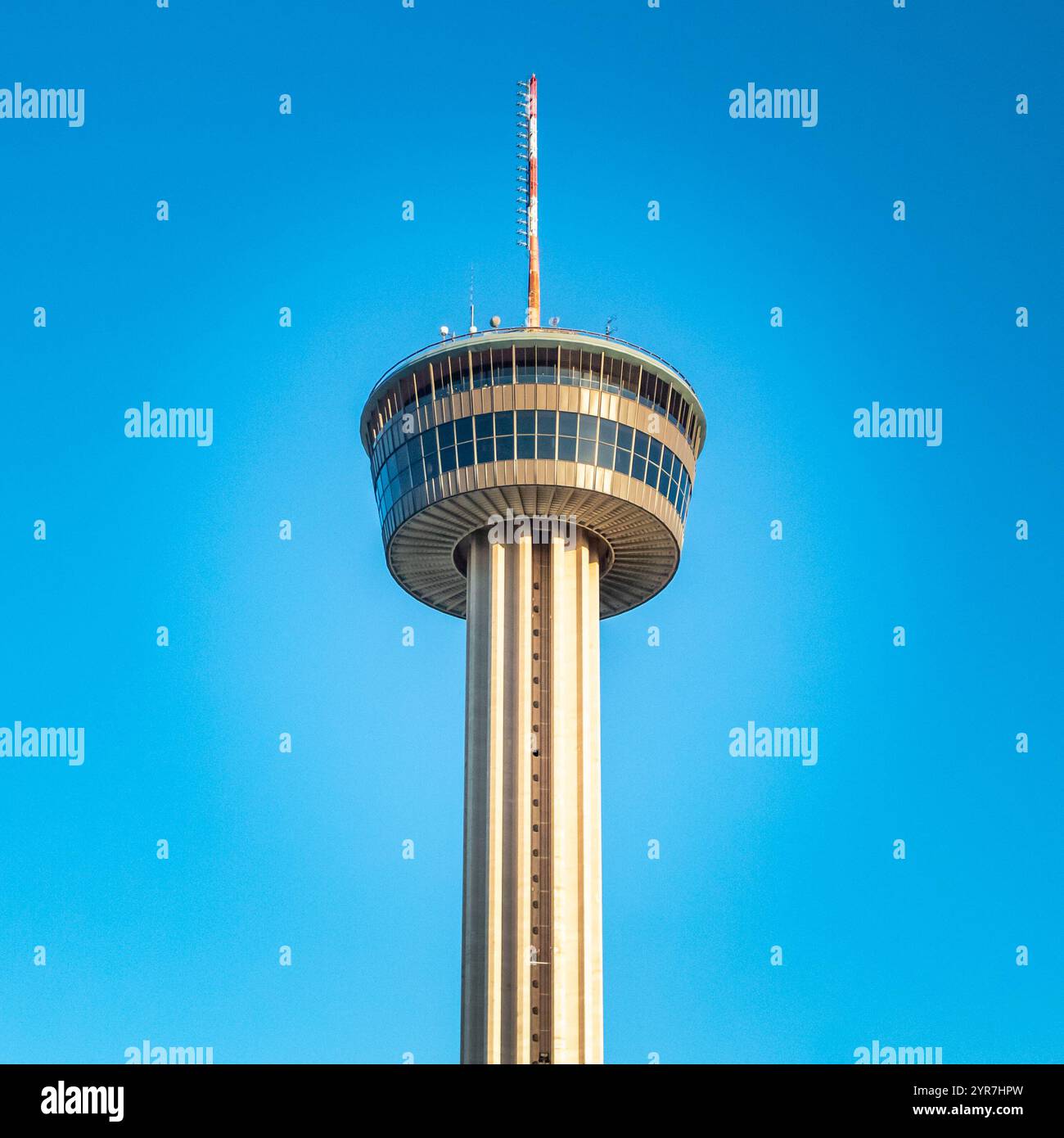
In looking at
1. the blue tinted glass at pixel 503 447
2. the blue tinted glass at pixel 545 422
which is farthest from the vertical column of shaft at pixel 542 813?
the blue tinted glass at pixel 545 422

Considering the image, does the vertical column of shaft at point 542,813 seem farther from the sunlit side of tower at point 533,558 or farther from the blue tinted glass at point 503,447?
the blue tinted glass at point 503,447

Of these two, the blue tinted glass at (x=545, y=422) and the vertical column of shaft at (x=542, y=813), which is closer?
the vertical column of shaft at (x=542, y=813)

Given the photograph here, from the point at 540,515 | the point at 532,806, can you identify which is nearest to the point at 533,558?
the point at 540,515

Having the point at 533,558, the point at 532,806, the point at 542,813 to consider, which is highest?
the point at 533,558

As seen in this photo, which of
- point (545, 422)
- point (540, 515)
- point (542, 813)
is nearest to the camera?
point (542, 813)

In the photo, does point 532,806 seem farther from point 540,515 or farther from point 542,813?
A: point 540,515

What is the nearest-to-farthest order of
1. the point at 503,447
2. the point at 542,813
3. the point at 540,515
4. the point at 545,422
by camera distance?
1. the point at 542,813
2. the point at 503,447
3. the point at 545,422
4. the point at 540,515
